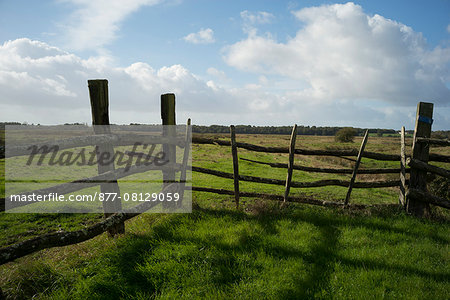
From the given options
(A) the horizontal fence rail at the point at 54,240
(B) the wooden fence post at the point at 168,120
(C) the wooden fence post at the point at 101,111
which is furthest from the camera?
(B) the wooden fence post at the point at 168,120

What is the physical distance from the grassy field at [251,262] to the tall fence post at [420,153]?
0.81m

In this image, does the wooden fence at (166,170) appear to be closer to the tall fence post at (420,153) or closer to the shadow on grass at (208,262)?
the tall fence post at (420,153)

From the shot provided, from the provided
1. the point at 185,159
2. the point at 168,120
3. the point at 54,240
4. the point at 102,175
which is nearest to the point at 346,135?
the point at 185,159

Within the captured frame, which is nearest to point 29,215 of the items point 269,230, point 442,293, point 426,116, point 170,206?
point 170,206

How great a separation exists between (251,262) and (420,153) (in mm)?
4733

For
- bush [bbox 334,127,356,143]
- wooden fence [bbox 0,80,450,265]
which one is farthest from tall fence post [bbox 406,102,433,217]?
bush [bbox 334,127,356,143]

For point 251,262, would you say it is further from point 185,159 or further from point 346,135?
point 346,135

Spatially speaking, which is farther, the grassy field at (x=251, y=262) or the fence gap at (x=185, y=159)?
the fence gap at (x=185, y=159)

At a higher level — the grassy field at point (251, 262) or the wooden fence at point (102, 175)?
the wooden fence at point (102, 175)

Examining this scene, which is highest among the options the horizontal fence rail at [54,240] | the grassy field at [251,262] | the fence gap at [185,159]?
the fence gap at [185,159]

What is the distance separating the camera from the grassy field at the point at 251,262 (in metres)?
2.70

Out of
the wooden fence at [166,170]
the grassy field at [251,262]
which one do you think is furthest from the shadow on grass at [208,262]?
the wooden fence at [166,170]

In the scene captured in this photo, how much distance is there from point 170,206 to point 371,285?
3.78m

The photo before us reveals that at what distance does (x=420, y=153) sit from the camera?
5430 mm
